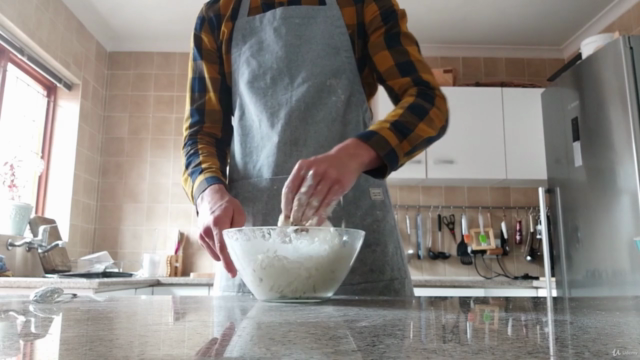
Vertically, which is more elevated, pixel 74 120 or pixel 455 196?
pixel 74 120

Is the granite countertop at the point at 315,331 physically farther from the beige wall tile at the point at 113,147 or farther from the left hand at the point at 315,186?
the beige wall tile at the point at 113,147

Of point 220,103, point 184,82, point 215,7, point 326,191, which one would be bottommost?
point 326,191

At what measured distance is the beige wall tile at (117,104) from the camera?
3080mm

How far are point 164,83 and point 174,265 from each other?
1.08 metres

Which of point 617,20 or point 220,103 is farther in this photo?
point 617,20

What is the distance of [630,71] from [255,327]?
1982 millimetres

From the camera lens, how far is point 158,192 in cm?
301

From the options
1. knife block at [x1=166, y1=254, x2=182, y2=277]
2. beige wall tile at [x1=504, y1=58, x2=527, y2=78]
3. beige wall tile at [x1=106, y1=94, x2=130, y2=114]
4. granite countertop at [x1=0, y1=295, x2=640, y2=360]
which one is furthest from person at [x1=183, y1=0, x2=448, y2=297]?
beige wall tile at [x1=504, y1=58, x2=527, y2=78]

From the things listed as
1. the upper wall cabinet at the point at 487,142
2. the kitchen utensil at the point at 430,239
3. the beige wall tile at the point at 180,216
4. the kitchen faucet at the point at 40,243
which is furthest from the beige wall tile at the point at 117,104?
the kitchen utensil at the point at 430,239

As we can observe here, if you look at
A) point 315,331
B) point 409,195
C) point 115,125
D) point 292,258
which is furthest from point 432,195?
point 315,331

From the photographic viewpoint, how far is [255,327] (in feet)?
1.26

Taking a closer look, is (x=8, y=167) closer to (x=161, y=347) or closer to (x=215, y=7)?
(x=215, y=7)

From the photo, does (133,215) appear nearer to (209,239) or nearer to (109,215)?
(109,215)

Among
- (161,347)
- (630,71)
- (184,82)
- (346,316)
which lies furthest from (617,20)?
(161,347)
